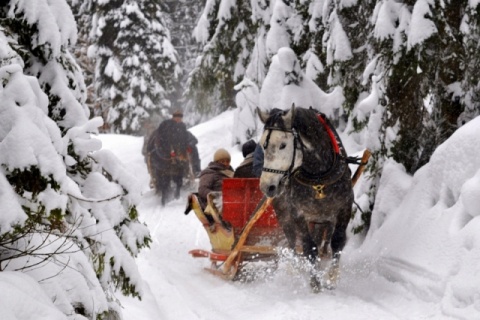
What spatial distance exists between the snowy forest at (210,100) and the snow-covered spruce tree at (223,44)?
0.03 metres

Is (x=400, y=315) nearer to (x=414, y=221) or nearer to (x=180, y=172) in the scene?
(x=414, y=221)

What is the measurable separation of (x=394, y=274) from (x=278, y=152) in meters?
1.74

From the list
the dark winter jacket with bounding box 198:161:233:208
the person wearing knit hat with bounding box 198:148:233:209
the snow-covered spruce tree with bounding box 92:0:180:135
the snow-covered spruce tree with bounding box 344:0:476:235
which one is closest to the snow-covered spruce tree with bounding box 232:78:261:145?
the person wearing knit hat with bounding box 198:148:233:209

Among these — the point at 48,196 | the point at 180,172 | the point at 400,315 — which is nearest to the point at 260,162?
the point at 400,315

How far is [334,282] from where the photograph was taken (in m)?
6.59

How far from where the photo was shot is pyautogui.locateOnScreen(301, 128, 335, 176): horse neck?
21.1ft

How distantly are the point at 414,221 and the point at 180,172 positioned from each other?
9.70m

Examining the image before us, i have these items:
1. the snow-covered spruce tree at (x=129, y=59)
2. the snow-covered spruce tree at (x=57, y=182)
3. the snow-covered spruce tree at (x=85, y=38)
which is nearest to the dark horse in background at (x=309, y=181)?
the snow-covered spruce tree at (x=57, y=182)

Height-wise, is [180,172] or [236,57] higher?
[236,57]

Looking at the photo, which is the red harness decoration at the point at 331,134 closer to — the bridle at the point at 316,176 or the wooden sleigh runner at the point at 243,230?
the bridle at the point at 316,176

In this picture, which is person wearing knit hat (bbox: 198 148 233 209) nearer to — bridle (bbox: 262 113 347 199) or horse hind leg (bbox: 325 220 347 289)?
horse hind leg (bbox: 325 220 347 289)

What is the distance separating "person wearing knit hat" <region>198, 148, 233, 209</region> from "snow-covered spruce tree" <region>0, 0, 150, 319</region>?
4875 mm

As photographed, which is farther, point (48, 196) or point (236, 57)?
point (236, 57)

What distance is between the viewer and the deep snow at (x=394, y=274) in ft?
16.5
